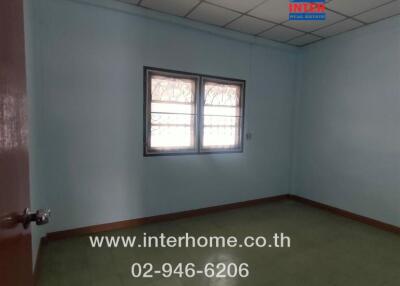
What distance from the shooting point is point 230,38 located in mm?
3711

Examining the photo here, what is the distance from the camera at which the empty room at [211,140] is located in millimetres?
2391

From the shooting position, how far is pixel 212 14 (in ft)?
10.4

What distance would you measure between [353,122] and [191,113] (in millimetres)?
2542

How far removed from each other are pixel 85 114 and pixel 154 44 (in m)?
1.31

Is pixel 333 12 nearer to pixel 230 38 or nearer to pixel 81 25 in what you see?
pixel 230 38

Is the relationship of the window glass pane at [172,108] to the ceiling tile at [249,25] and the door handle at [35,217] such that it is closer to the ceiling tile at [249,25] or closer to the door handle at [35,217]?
the ceiling tile at [249,25]

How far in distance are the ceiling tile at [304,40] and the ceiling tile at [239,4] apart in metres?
1.40

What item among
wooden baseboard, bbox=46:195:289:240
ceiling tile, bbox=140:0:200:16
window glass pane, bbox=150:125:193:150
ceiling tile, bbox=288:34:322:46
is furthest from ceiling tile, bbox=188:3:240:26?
wooden baseboard, bbox=46:195:289:240

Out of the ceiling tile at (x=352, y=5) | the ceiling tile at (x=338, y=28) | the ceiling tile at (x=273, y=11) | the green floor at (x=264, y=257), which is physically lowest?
the green floor at (x=264, y=257)

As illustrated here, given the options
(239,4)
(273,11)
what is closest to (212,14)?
(239,4)

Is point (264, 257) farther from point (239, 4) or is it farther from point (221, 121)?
point (239, 4)

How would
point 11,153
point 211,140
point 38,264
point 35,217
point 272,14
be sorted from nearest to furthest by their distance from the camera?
point 11,153, point 35,217, point 38,264, point 272,14, point 211,140

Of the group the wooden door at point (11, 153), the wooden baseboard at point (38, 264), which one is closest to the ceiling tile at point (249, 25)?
the wooden door at point (11, 153)

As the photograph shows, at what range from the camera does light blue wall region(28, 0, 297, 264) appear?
2613 millimetres
